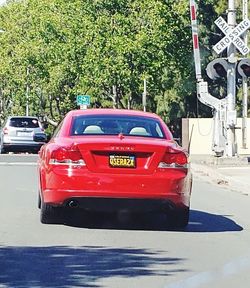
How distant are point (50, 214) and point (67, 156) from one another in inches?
41.8

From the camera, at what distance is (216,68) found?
92.8 feet

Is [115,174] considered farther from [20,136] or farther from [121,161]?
[20,136]

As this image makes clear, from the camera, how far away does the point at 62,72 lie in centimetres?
5369

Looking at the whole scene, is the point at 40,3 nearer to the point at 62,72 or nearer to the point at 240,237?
the point at 62,72

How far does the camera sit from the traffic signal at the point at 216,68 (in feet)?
92.4

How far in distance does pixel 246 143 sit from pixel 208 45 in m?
18.4

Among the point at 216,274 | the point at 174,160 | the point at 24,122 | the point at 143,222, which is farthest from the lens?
the point at 24,122

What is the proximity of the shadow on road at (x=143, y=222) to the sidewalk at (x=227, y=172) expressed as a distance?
18.9 ft

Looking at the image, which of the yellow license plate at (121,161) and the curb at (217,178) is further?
the curb at (217,178)

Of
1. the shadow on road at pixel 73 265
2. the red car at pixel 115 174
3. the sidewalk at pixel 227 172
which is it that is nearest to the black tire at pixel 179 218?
the red car at pixel 115 174

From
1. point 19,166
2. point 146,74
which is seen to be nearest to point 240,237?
point 19,166

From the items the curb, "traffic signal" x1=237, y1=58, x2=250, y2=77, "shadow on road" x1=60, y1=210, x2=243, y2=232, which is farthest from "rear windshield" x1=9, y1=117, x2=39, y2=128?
"shadow on road" x1=60, y1=210, x2=243, y2=232

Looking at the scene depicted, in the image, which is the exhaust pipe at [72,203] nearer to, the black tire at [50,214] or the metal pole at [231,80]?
the black tire at [50,214]

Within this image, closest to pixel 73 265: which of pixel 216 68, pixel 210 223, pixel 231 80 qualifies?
pixel 210 223
